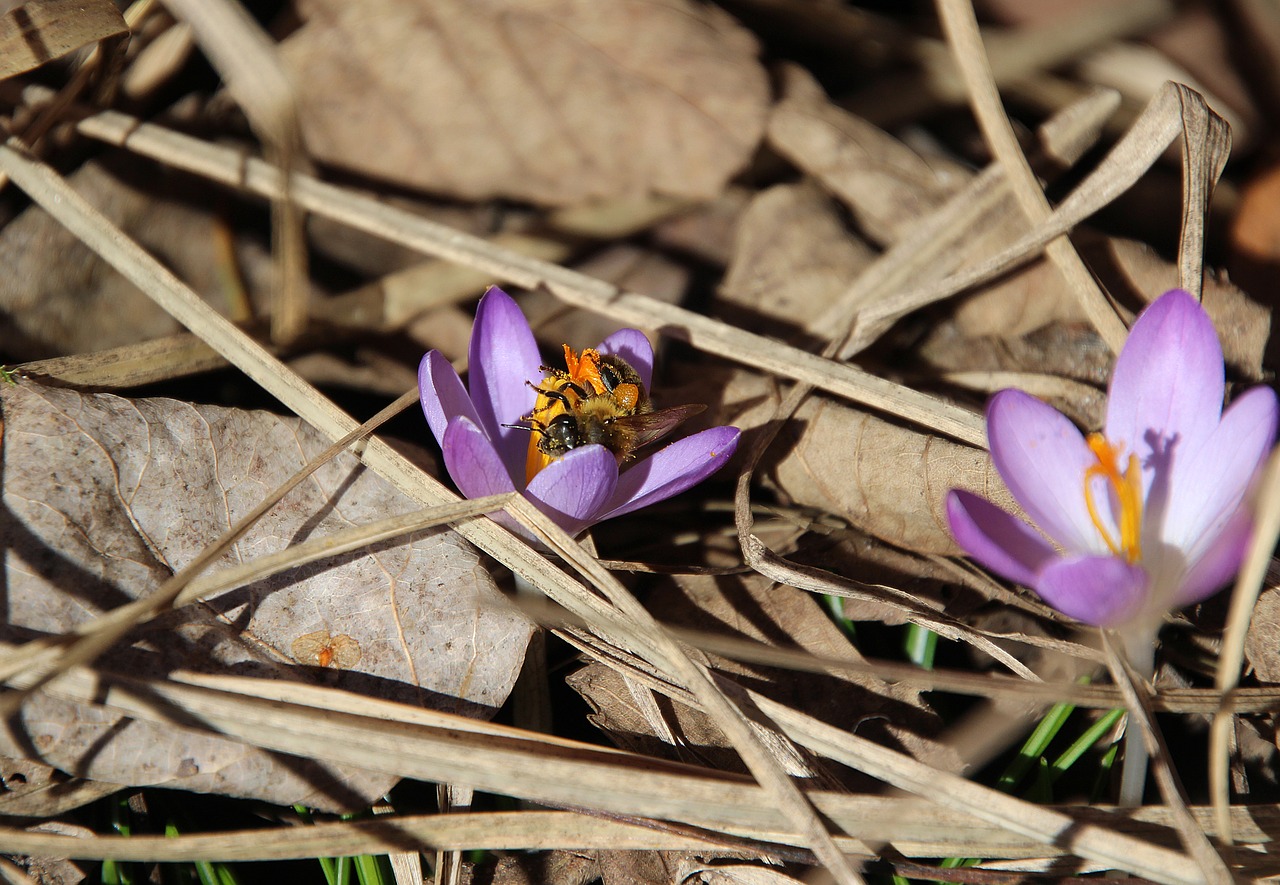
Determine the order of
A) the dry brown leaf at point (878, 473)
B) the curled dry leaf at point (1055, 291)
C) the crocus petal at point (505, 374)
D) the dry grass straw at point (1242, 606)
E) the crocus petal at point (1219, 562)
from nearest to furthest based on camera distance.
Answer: the dry grass straw at point (1242, 606) → the crocus petal at point (1219, 562) → the dry brown leaf at point (878, 473) → the crocus petal at point (505, 374) → the curled dry leaf at point (1055, 291)

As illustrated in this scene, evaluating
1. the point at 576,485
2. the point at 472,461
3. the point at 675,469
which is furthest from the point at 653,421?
the point at 472,461

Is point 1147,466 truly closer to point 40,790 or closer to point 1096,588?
point 1096,588

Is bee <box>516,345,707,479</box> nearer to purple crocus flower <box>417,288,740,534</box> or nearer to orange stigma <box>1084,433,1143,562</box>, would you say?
purple crocus flower <box>417,288,740,534</box>

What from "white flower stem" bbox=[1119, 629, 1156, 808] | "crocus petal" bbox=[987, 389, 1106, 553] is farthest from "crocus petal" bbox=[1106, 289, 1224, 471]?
"white flower stem" bbox=[1119, 629, 1156, 808]

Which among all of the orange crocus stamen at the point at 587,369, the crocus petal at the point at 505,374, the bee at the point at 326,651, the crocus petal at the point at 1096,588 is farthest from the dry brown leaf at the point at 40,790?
the crocus petal at the point at 1096,588

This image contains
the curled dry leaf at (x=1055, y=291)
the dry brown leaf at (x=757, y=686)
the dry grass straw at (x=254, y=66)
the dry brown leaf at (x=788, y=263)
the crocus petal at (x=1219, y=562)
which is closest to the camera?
the dry grass straw at (x=254, y=66)

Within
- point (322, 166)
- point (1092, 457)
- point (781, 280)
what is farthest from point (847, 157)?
point (322, 166)

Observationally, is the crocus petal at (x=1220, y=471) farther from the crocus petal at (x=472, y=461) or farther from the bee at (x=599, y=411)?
the crocus petal at (x=472, y=461)
